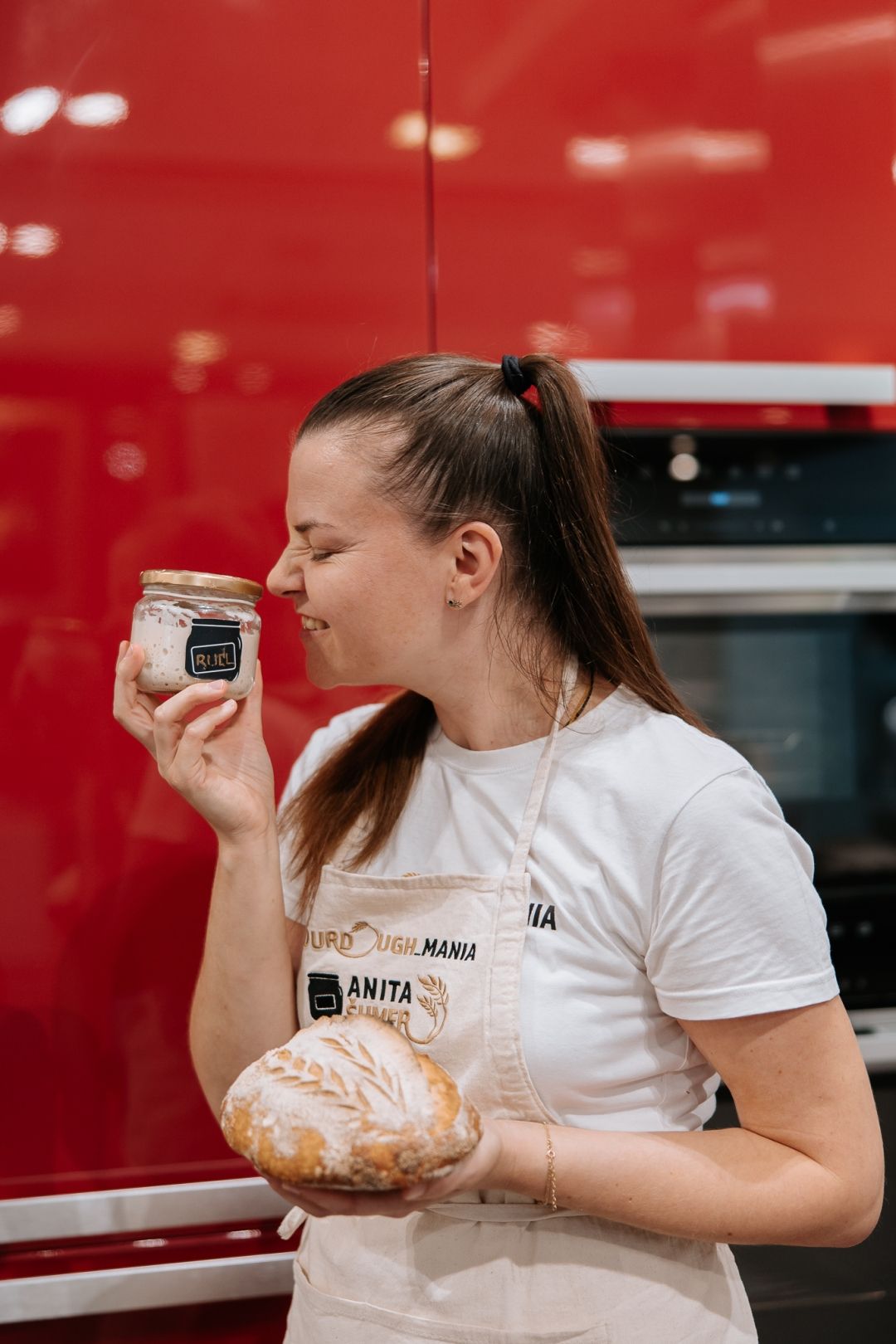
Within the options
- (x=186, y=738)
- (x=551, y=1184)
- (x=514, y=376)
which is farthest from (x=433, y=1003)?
(x=514, y=376)

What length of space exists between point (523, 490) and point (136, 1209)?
860mm

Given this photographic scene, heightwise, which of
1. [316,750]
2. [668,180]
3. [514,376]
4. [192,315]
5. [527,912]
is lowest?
[527,912]

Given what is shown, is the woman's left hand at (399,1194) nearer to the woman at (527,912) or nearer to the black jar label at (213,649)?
the woman at (527,912)

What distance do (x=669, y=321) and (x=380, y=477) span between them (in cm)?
52

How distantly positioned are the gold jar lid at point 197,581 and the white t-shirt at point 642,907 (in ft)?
0.95

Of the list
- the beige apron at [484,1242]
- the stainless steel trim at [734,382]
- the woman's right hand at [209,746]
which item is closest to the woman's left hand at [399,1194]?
the beige apron at [484,1242]

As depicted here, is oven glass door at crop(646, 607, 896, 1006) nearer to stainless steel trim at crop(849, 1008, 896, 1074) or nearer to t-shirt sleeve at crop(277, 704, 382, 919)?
stainless steel trim at crop(849, 1008, 896, 1074)

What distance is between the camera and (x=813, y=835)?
4.46 ft

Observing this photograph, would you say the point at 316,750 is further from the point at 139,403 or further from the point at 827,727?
the point at 827,727

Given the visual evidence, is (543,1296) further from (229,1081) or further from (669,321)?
(669,321)

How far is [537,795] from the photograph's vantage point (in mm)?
977

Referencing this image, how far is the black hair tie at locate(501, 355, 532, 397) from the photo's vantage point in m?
1.01

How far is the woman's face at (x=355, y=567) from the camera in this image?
943mm

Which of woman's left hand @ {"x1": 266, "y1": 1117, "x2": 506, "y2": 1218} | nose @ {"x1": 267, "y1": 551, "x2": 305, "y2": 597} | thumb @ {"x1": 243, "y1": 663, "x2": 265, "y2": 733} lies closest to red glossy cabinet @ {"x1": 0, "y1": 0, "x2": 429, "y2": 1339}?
thumb @ {"x1": 243, "y1": 663, "x2": 265, "y2": 733}
